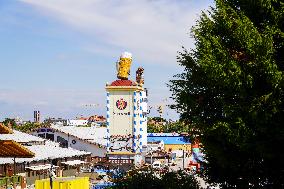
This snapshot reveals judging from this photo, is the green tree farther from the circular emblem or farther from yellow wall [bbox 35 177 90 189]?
the circular emblem

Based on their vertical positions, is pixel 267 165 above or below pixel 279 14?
below

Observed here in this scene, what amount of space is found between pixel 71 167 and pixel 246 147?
134ft

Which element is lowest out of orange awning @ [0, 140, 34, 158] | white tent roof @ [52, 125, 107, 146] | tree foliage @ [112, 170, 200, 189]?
tree foliage @ [112, 170, 200, 189]

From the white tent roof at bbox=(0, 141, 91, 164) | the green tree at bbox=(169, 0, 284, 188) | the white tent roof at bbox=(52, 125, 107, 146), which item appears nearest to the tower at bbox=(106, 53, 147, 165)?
the white tent roof at bbox=(52, 125, 107, 146)

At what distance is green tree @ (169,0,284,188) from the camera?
53.0 ft

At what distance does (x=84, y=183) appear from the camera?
2866cm

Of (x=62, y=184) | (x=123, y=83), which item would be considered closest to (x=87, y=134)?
(x=123, y=83)

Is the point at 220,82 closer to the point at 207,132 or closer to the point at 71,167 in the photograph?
the point at 207,132

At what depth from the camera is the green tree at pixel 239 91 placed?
16141mm

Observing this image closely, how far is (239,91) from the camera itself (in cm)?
1667

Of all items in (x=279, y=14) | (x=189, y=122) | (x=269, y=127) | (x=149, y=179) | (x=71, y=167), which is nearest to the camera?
(x=269, y=127)

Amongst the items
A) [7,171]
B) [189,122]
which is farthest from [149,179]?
[7,171]

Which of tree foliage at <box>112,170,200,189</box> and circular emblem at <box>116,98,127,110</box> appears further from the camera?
circular emblem at <box>116,98,127,110</box>

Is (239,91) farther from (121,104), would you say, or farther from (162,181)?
(121,104)
